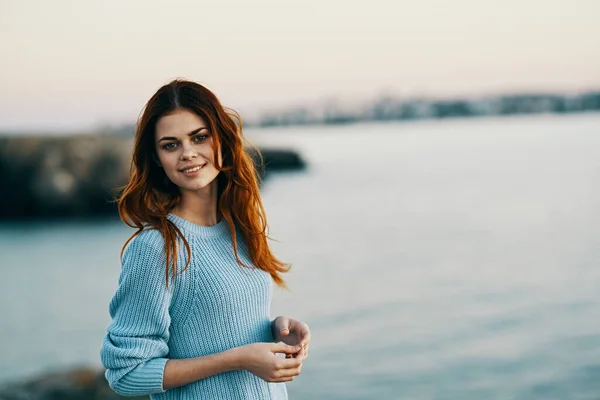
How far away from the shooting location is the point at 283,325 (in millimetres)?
2369

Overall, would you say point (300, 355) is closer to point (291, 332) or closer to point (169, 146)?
point (291, 332)

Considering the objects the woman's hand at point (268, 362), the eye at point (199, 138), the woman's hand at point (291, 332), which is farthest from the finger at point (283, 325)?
the eye at point (199, 138)

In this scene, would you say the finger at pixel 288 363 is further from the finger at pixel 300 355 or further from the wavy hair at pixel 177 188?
the wavy hair at pixel 177 188

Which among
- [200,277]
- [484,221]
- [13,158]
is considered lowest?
[484,221]

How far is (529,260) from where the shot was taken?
62.2 ft

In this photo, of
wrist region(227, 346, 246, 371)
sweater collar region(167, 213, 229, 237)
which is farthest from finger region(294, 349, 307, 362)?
sweater collar region(167, 213, 229, 237)

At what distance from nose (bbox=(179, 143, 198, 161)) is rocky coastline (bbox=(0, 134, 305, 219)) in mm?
27464

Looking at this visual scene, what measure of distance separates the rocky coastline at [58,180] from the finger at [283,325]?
1080 inches

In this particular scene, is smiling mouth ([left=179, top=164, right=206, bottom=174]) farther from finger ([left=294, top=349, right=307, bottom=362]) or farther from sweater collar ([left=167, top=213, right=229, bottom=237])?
finger ([left=294, top=349, right=307, bottom=362])

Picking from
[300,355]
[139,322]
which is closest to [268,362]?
[300,355]

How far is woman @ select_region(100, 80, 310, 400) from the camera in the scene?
216 cm

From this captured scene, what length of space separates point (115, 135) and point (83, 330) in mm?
20011

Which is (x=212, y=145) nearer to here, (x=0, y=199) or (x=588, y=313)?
(x=588, y=313)

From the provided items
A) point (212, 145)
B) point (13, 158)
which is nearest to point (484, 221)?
point (13, 158)
